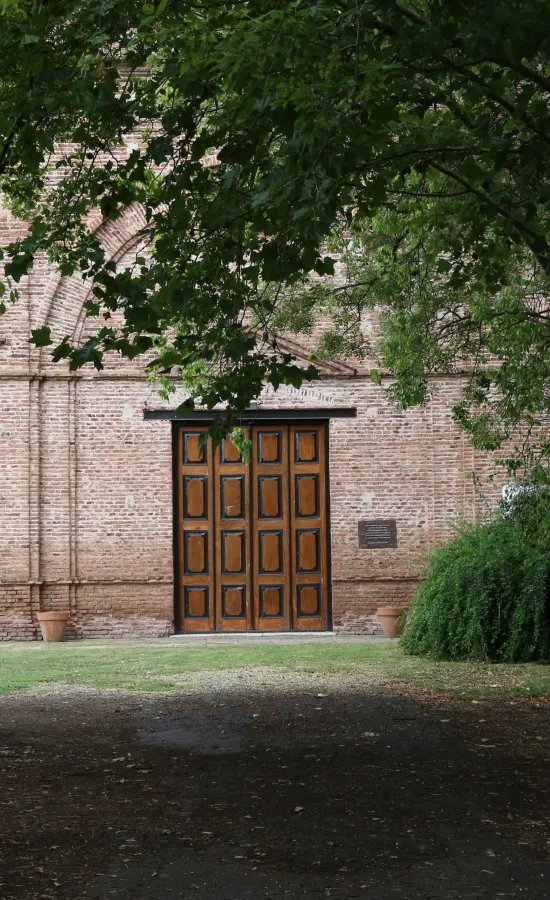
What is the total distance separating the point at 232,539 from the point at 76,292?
447cm

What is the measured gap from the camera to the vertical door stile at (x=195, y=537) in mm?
17438

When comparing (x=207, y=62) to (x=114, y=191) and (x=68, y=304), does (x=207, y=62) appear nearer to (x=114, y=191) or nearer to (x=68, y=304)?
(x=114, y=191)

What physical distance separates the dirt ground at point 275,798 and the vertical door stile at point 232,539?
23.4 ft

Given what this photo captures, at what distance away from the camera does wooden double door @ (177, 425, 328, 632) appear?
17.5 metres

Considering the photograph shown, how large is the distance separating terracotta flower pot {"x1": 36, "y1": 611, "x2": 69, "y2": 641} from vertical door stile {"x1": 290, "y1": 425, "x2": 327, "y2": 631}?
3487mm

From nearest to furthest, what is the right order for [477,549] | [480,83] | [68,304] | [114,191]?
1. [480,83]
2. [114,191]
3. [477,549]
4. [68,304]

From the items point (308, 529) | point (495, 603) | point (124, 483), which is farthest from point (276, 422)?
point (495, 603)

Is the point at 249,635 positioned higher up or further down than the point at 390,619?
further down

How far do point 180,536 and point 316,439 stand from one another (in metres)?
2.56

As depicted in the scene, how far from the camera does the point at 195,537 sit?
57.3 feet

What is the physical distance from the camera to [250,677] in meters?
11.9

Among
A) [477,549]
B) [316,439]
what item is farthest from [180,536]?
[477,549]

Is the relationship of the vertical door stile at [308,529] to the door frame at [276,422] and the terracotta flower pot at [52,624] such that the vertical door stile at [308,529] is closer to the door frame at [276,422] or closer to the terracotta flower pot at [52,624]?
the door frame at [276,422]

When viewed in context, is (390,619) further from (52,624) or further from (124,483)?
(52,624)
